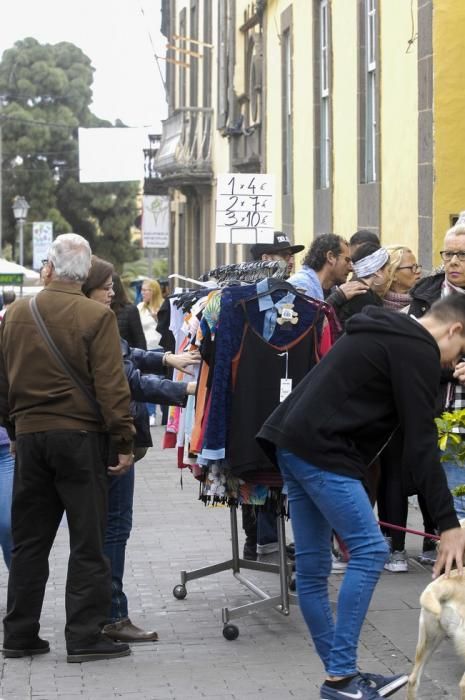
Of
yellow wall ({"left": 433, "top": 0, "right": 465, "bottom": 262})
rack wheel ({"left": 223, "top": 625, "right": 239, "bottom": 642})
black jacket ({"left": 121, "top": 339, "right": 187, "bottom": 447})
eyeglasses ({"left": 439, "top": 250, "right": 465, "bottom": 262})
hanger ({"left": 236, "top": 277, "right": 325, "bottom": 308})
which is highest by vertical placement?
yellow wall ({"left": 433, "top": 0, "right": 465, "bottom": 262})

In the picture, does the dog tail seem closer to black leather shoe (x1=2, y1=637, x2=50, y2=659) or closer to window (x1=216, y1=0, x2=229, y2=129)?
black leather shoe (x1=2, y1=637, x2=50, y2=659)

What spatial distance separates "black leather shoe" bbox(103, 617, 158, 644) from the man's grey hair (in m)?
1.76

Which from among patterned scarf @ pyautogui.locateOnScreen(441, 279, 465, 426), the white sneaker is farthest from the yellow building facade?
patterned scarf @ pyautogui.locateOnScreen(441, 279, 465, 426)

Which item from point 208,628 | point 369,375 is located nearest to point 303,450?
point 369,375

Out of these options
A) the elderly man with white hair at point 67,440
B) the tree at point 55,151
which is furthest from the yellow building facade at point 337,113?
the tree at point 55,151

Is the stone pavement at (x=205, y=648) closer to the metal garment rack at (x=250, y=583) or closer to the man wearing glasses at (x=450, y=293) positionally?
the metal garment rack at (x=250, y=583)

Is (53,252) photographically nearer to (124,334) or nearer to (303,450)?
(303,450)

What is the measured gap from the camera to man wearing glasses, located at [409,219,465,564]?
7172mm

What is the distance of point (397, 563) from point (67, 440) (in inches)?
114

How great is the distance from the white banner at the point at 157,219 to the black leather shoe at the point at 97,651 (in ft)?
110

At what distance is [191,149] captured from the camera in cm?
3284

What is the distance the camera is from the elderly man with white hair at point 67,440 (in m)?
6.57

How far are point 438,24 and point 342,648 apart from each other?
8.60 m

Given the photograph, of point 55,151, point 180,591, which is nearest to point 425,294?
point 180,591
